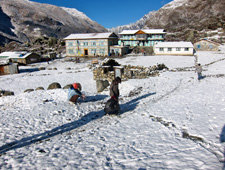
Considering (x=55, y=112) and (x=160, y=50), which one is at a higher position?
(x=160, y=50)

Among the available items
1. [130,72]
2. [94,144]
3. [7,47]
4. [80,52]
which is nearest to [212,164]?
[94,144]

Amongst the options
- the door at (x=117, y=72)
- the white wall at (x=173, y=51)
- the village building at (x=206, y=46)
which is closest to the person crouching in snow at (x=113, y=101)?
the door at (x=117, y=72)

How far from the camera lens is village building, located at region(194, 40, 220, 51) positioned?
168 ft

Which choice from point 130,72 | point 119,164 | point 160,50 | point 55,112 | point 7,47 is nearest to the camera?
point 119,164

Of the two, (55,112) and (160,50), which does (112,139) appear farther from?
(160,50)

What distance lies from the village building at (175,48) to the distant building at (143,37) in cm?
1167

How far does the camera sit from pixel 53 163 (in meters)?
5.65

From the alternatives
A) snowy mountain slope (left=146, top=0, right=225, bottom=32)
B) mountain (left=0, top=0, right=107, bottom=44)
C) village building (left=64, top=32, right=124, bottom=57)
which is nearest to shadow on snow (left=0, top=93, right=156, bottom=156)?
village building (left=64, top=32, right=124, bottom=57)

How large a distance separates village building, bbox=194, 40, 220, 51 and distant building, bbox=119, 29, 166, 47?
12.7 m

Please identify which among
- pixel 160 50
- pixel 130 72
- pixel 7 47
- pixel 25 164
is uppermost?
pixel 7 47

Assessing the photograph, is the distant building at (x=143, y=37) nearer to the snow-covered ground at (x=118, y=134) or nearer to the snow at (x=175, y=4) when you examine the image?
the snow-covered ground at (x=118, y=134)

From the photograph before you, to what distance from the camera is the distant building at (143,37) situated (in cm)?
6178

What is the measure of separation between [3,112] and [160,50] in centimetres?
4732

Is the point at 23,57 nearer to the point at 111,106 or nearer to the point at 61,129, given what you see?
the point at 61,129
